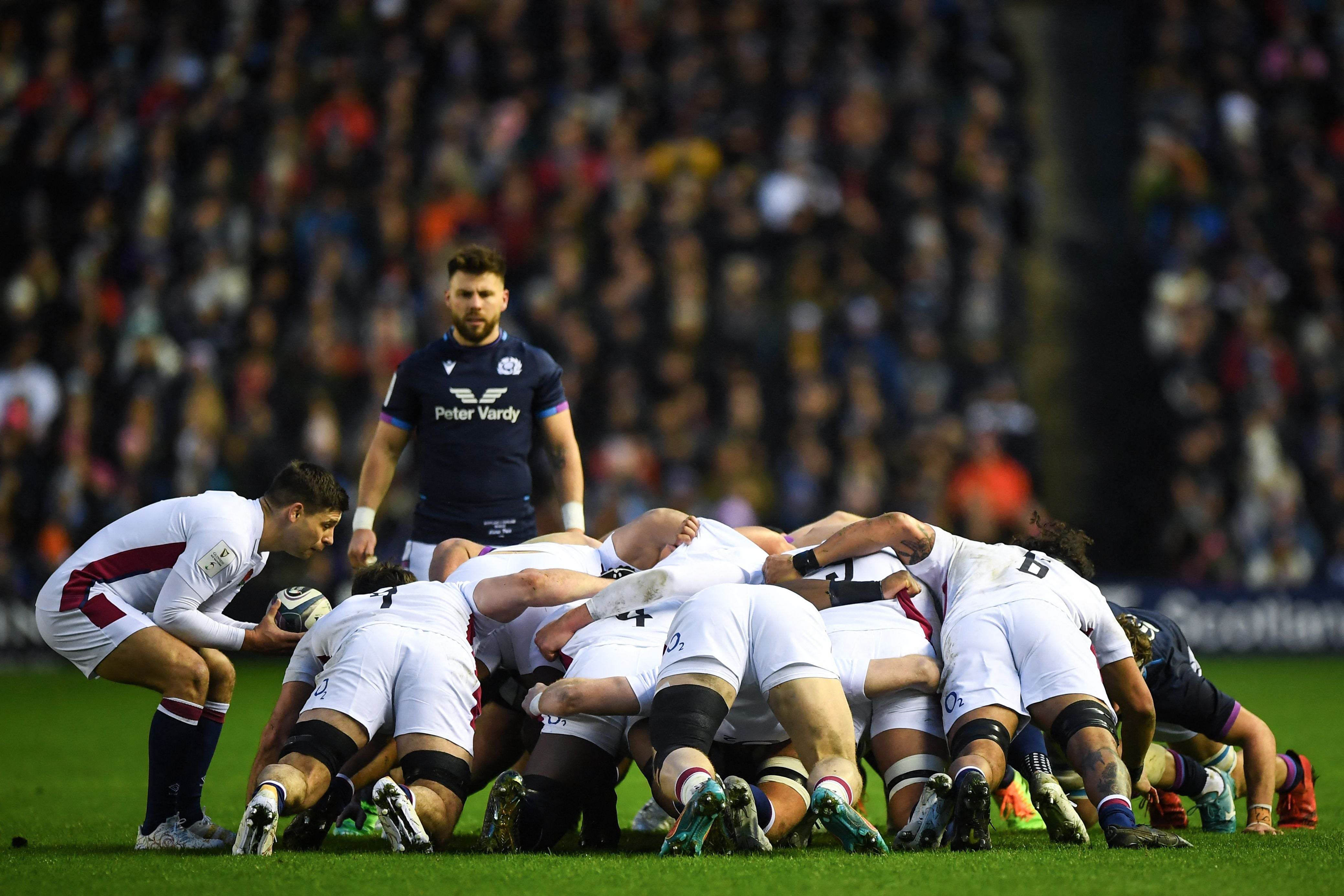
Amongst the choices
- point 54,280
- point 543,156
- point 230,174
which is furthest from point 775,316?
point 54,280

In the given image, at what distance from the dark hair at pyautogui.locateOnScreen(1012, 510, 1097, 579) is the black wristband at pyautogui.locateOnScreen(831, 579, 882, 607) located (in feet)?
2.90

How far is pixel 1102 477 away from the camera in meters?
16.2

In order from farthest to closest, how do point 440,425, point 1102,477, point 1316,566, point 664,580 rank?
1. point 1102,477
2. point 1316,566
3. point 440,425
4. point 664,580

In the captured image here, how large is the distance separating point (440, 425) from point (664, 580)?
7.64 feet

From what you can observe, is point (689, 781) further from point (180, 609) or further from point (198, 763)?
point (180, 609)

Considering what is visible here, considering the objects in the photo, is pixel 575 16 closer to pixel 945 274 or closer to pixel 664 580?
pixel 945 274

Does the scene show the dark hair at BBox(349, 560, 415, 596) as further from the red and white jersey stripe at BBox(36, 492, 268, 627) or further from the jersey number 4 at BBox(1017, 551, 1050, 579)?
the jersey number 4 at BBox(1017, 551, 1050, 579)

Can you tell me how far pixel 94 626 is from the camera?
625 centimetres

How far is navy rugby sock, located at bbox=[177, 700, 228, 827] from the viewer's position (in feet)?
20.4

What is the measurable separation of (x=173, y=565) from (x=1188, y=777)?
445cm

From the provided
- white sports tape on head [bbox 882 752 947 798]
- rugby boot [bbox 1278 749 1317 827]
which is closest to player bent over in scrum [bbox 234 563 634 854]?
white sports tape on head [bbox 882 752 947 798]

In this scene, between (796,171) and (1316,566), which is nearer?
(1316,566)

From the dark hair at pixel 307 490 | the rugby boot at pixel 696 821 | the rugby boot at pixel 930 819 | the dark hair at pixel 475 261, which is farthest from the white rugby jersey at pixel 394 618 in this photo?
the dark hair at pixel 475 261

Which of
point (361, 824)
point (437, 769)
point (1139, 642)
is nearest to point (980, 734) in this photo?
point (1139, 642)
